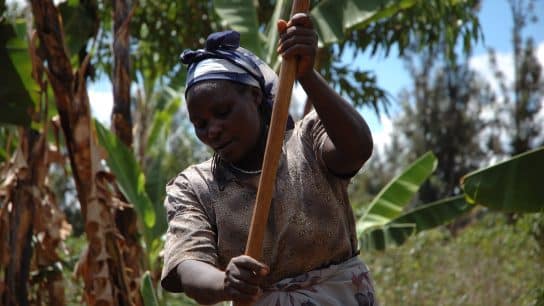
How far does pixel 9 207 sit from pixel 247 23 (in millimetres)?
1909

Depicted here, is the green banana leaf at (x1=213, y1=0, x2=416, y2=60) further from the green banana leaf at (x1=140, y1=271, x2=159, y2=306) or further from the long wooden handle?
the long wooden handle

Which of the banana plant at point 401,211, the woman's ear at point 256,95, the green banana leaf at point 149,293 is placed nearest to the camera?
the woman's ear at point 256,95

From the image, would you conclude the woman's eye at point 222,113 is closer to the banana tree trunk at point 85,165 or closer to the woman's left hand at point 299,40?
the woman's left hand at point 299,40

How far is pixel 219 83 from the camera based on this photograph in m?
2.13

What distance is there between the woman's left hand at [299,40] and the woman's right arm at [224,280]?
1.51ft

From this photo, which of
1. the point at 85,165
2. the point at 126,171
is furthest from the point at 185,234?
the point at 126,171

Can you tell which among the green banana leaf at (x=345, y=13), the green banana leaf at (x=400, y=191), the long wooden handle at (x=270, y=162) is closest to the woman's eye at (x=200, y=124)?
the long wooden handle at (x=270, y=162)

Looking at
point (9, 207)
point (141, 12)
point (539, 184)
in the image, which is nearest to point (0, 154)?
point (9, 207)

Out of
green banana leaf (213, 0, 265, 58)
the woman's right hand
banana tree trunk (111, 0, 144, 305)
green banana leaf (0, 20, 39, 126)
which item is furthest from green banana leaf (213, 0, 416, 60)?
the woman's right hand

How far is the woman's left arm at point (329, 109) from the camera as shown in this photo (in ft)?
6.48

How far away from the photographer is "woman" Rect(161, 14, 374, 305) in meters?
2.09

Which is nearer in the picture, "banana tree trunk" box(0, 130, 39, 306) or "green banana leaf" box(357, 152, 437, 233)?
"banana tree trunk" box(0, 130, 39, 306)

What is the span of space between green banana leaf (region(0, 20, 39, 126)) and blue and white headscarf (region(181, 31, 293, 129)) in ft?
11.4

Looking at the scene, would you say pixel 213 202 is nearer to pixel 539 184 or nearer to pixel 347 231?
pixel 347 231
